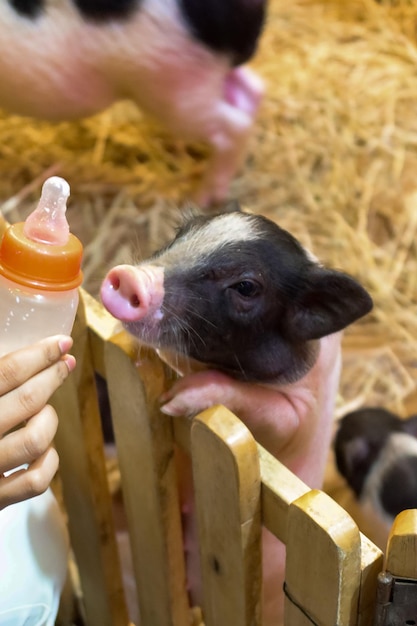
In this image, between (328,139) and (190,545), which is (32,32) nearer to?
(328,139)

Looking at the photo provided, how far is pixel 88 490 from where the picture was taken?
125 cm

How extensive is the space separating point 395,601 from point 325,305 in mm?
440

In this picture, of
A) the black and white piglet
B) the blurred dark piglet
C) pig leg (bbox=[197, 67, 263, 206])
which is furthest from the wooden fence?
pig leg (bbox=[197, 67, 263, 206])

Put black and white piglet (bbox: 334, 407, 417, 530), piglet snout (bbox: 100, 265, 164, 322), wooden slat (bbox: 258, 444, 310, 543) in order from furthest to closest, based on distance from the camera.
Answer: black and white piglet (bbox: 334, 407, 417, 530), piglet snout (bbox: 100, 265, 164, 322), wooden slat (bbox: 258, 444, 310, 543)

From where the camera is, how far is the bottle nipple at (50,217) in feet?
2.63

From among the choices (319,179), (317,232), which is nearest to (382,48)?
(319,179)

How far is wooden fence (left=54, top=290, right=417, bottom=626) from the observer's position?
2.56 feet

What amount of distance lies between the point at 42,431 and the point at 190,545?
1.66ft

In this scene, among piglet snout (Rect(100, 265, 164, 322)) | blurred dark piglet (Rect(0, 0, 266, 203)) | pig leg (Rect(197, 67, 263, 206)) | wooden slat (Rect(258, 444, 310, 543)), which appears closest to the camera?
wooden slat (Rect(258, 444, 310, 543))

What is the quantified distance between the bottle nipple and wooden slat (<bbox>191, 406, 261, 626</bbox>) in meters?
0.25

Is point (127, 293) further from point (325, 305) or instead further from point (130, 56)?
point (130, 56)

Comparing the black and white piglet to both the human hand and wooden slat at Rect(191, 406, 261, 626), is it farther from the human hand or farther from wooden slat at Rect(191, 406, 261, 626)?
the human hand

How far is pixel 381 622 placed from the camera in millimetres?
810

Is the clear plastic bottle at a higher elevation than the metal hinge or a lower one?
higher
